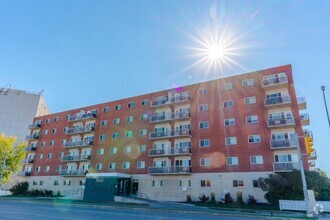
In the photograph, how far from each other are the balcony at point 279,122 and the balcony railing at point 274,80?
5.19 meters

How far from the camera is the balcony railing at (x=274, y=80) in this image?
33.2m

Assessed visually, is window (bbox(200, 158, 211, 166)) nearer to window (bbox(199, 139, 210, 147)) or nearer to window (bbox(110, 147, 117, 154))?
window (bbox(199, 139, 210, 147))

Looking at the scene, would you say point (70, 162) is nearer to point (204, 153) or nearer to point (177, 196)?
point (177, 196)

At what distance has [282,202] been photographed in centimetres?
2473

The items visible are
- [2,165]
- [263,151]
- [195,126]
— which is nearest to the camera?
[263,151]

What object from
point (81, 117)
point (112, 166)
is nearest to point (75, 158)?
point (81, 117)

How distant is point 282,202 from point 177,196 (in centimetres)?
1517

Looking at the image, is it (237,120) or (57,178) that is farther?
(57,178)

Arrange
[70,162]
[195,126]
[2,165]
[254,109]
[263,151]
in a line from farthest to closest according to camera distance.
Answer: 1. [2,165]
2. [70,162]
3. [195,126]
4. [254,109]
5. [263,151]

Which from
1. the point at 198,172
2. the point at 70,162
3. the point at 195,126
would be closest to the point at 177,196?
the point at 198,172

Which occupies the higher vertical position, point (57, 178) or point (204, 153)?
point (204, 153)

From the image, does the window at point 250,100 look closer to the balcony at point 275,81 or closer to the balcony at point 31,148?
the balcony at point 275,81

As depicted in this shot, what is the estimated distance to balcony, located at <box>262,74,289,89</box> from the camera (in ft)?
109

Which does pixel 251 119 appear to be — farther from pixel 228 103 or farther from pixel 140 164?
pixel 140 164
